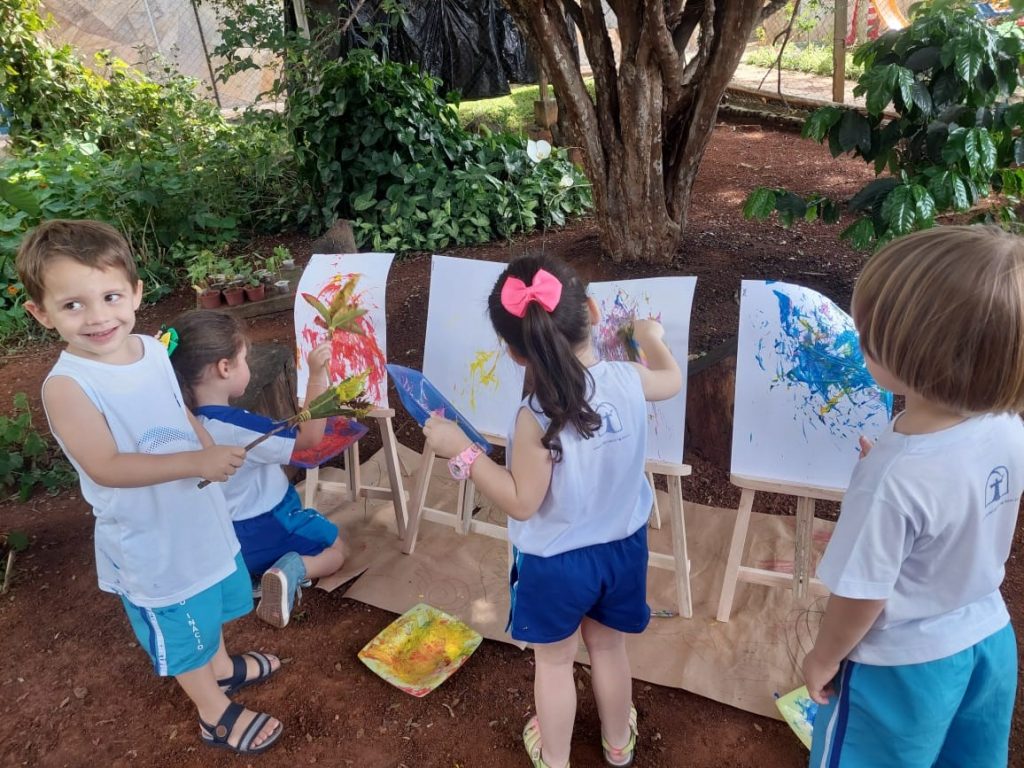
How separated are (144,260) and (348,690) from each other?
4.50m

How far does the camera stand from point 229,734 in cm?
205

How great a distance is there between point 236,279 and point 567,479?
4225mm

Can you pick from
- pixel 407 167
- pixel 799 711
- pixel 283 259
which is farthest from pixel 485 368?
pixel 407 167

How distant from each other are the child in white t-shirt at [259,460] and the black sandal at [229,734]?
27cm

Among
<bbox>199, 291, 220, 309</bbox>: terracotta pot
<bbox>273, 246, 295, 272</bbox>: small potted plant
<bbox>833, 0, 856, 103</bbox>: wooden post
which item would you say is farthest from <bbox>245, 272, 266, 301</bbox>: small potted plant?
<bbox>833, 0, 856, 103</bbox>: wooden post

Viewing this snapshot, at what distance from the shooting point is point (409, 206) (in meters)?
5.62

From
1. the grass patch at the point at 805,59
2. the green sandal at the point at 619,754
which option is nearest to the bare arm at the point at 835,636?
the green sandal at the point at 619,754

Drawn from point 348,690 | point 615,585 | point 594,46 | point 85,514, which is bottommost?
point 348,690

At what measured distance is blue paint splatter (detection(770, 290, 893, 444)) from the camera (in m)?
2.15

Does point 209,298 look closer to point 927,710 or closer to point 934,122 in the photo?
point 934,122

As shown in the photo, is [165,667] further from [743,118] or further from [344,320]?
[743,118]

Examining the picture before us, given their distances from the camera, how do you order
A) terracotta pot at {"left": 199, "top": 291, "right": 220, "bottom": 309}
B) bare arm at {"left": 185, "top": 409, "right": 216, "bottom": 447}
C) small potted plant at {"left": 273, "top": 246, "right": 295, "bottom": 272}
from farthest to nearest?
small potted plant at {"left": 273, "top": 246, "right": 295, "bottom": 272} < terracotta pot at {"left": 199, "top": 291, "right": 220, "bottom": 309} < bare arm at {"left": 185, "top": 409, "right": 216, "bottom": 447}

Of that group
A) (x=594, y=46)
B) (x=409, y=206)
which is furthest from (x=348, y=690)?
(x=409, y=206)

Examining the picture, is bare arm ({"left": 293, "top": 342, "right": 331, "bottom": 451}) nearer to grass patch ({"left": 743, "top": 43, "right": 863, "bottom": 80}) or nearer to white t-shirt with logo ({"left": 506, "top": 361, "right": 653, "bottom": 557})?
white t-shirt with logo ({"left": 506, "top": 361, "right": 653, "bottom": 557})
